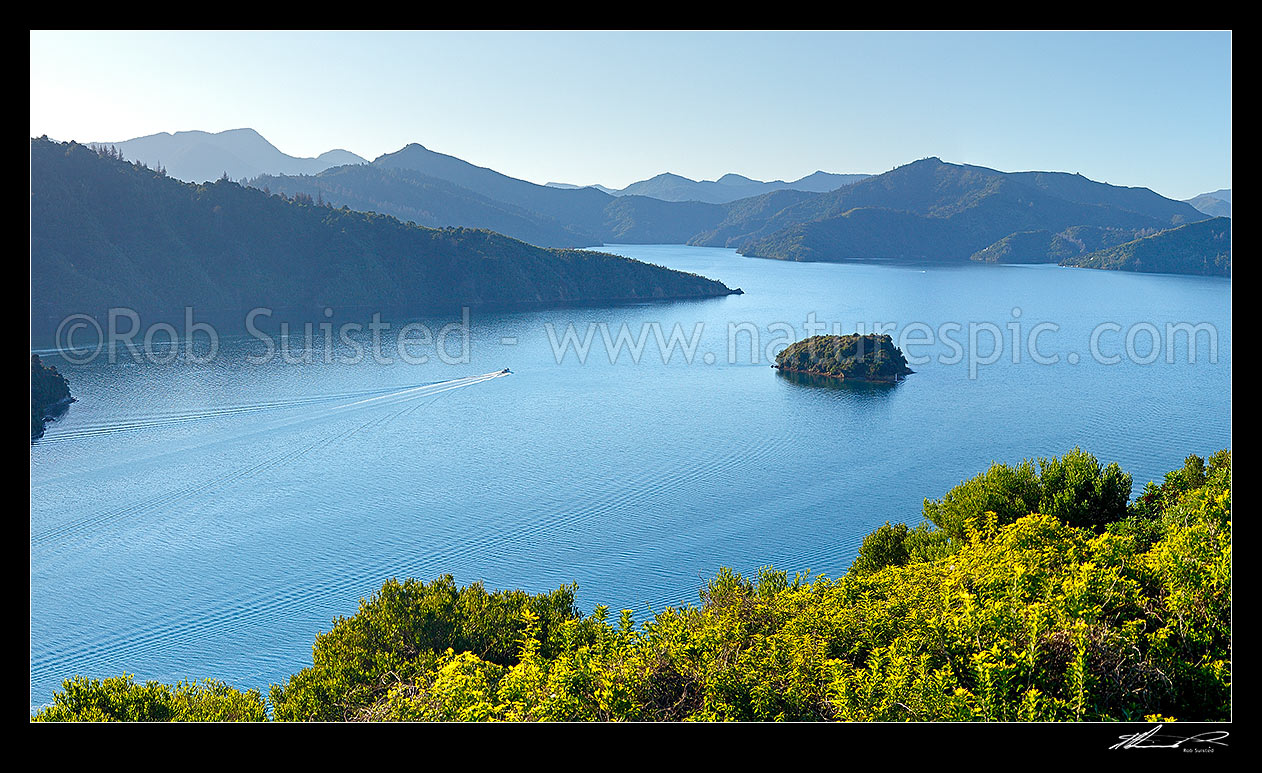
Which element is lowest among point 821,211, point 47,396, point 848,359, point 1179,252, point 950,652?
point 950,652

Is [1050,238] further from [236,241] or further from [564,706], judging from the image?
[564,706]

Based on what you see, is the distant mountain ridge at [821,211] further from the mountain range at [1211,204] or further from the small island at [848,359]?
the small island at [848,359]

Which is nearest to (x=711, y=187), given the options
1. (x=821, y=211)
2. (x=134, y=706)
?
(x=821, y=211)

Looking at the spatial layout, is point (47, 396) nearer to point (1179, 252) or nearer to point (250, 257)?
point (250, 257)

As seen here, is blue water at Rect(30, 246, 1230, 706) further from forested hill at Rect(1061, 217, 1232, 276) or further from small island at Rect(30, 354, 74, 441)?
forested hill at Rect(1061, 217, 1232, 276)

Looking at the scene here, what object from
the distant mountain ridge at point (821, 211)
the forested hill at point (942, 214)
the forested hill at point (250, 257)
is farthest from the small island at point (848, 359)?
the forested hill at point (942, 214)
